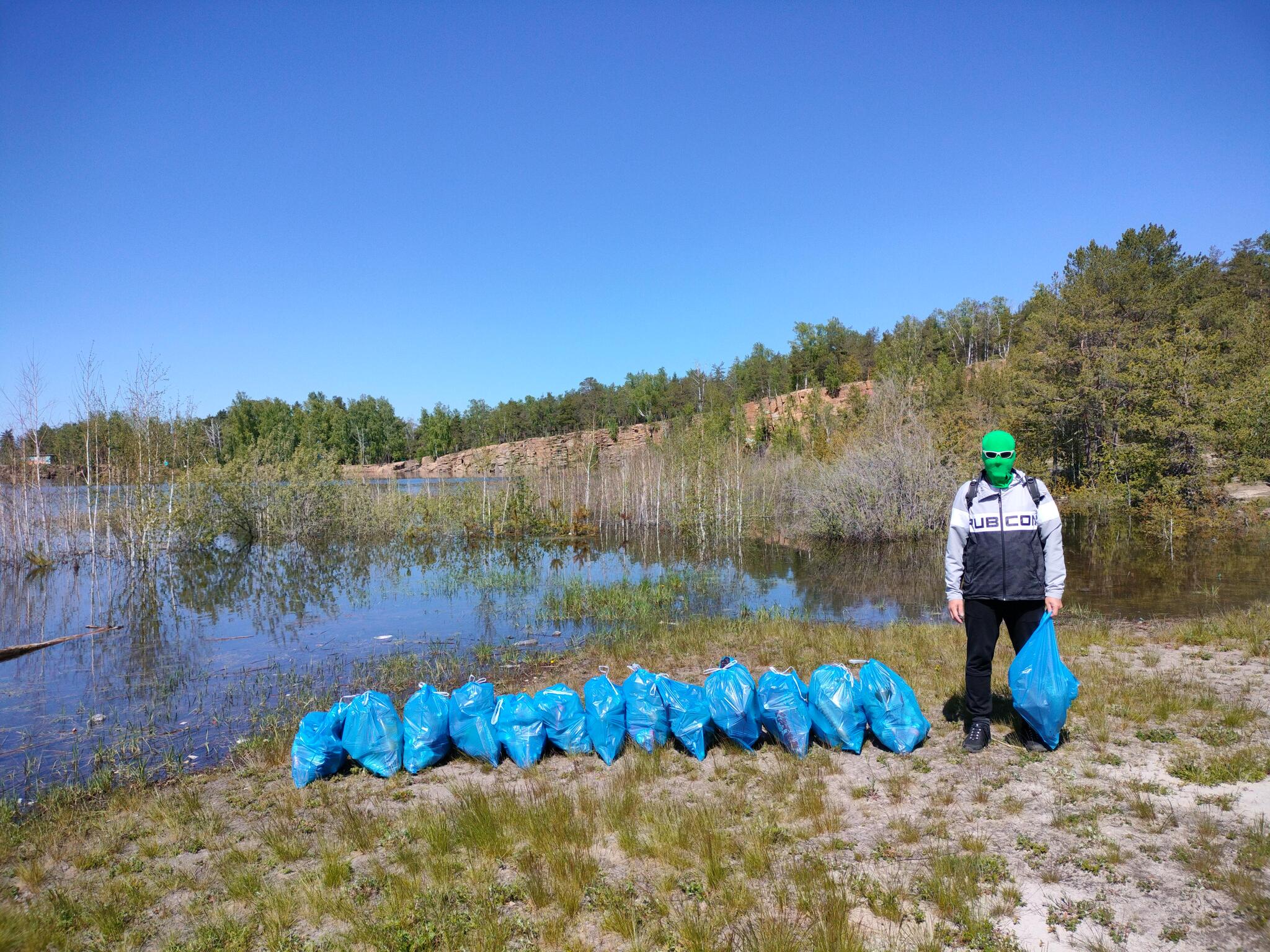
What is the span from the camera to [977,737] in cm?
497

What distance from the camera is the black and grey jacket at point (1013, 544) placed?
15.5ft

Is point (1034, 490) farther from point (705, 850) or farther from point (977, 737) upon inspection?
point (705, 850)

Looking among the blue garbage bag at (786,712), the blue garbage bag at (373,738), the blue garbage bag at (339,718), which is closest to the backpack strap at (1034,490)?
the blue garbage bag at (786,712)

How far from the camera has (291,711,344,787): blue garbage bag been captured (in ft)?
16.8

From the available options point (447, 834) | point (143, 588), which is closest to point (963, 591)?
point (447, 834)

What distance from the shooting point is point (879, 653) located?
25.6 feet

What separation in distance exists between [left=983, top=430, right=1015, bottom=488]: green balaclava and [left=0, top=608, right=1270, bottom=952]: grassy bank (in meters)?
2.01

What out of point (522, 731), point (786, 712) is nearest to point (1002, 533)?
point (786, 712)

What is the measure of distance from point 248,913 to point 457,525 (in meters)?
23.0

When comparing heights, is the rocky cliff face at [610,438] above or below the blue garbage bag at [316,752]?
above

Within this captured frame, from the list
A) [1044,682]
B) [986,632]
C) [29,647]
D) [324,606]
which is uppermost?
[986,632]

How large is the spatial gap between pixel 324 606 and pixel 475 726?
987cm

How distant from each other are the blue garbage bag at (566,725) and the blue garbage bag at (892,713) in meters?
2.24

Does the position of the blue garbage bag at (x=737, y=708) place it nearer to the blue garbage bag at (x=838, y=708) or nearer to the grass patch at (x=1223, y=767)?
the blue garbage bag at (x=838, y=708)
